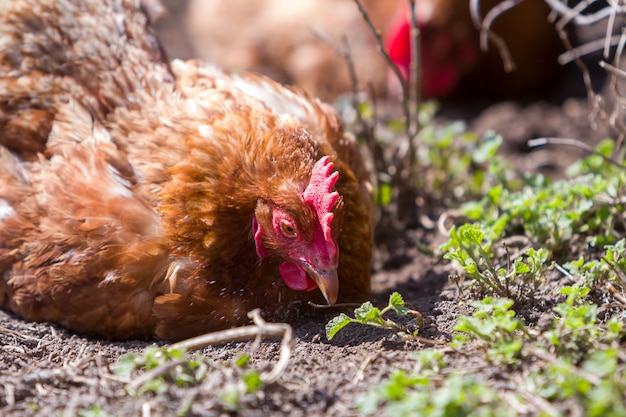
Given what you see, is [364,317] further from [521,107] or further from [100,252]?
[521,107]

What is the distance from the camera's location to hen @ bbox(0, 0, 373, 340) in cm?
239

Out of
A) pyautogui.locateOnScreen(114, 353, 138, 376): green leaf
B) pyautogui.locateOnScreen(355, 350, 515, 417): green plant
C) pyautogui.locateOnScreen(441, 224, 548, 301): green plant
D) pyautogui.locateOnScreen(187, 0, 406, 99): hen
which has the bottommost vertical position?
pyautogui.locateOnScreen(355, 350, 515, 417): green plant

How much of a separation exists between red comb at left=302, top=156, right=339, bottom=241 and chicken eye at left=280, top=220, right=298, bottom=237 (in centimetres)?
9

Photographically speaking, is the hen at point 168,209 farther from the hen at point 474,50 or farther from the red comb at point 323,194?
the hen at point 474,50

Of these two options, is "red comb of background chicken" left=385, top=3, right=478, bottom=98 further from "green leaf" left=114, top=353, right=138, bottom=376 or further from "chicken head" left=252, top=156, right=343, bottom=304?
"green leaf" left=114, top=353, right=138, bottom=376

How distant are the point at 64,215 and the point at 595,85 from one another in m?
4.35

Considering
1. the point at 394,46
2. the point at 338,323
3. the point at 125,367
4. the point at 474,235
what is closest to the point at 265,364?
the point at 338,323

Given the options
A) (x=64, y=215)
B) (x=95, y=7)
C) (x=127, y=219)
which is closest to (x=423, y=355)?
(x=127, y=219)

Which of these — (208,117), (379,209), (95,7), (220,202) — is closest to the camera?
(220,202)

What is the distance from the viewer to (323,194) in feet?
7.48

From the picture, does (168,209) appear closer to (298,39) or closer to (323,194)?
(323,194)

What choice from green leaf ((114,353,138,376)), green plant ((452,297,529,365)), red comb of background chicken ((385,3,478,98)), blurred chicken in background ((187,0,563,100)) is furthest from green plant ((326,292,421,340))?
red comb of background chicken ((385,3,478,98))

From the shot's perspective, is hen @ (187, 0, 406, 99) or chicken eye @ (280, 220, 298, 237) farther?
hen @ (187, 0, 406, 99)

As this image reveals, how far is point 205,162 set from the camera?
247 cm
